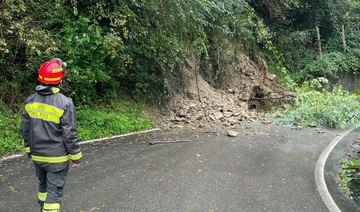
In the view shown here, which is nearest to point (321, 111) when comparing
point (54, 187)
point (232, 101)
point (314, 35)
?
point (232, 101)

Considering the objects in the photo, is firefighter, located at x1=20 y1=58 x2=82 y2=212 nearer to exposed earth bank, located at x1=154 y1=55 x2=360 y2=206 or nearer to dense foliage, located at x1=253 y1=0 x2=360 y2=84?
exposed earth bank, located at x1=154 y1=55 x2=360 y2=206

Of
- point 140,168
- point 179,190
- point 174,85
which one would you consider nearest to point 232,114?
point 174,85

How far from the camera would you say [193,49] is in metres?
13.7

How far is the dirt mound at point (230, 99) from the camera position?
12062 millimetres

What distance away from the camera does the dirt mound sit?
39.6ft

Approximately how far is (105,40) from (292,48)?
60.1 feet

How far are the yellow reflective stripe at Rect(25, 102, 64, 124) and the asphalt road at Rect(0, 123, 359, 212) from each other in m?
1.56

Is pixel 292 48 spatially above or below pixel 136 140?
above

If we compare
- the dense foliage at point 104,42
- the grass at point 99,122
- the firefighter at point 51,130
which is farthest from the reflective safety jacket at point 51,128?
the grass at point 99,122

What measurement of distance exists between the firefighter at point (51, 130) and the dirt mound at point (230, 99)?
752cm

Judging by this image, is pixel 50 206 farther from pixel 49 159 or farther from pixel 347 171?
pixel 347 171

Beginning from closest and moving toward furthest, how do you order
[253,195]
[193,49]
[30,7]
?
1. [253,195]
2. [30,7]
3. [193,49]

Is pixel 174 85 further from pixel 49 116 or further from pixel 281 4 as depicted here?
pixel 281 4

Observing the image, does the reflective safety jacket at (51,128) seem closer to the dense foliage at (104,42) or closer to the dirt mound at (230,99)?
the dense foliage at (104,42)
